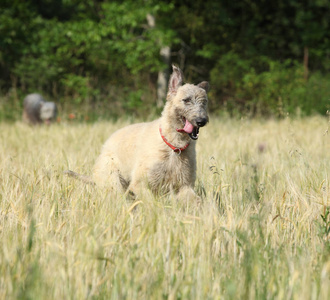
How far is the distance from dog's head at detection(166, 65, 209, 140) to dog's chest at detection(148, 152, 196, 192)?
304mm

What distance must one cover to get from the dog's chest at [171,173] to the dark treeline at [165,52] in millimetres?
8941

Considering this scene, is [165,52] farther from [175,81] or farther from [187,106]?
[187,106]

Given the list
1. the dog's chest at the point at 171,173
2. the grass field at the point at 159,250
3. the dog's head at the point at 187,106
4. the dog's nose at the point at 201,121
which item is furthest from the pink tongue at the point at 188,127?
the grass field at the point at 159,250

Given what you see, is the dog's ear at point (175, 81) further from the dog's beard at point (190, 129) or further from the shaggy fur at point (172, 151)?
the dog's beard at point (190, 129)

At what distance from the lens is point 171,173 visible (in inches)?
169

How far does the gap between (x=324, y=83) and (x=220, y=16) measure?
5.13 metres

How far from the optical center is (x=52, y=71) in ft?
54.9

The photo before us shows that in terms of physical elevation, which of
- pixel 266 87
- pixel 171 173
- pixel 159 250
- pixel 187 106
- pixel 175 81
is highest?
pixel 266 87

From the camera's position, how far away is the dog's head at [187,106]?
4.12 meters

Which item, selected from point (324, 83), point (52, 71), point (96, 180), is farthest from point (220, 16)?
point (96, 180)

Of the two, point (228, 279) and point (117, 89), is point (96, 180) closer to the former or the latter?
point (228, 279)

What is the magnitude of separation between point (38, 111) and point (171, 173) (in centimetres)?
923

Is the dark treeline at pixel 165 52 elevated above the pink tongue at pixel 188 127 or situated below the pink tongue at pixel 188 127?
above

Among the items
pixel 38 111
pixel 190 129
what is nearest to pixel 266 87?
pixel 38 111
